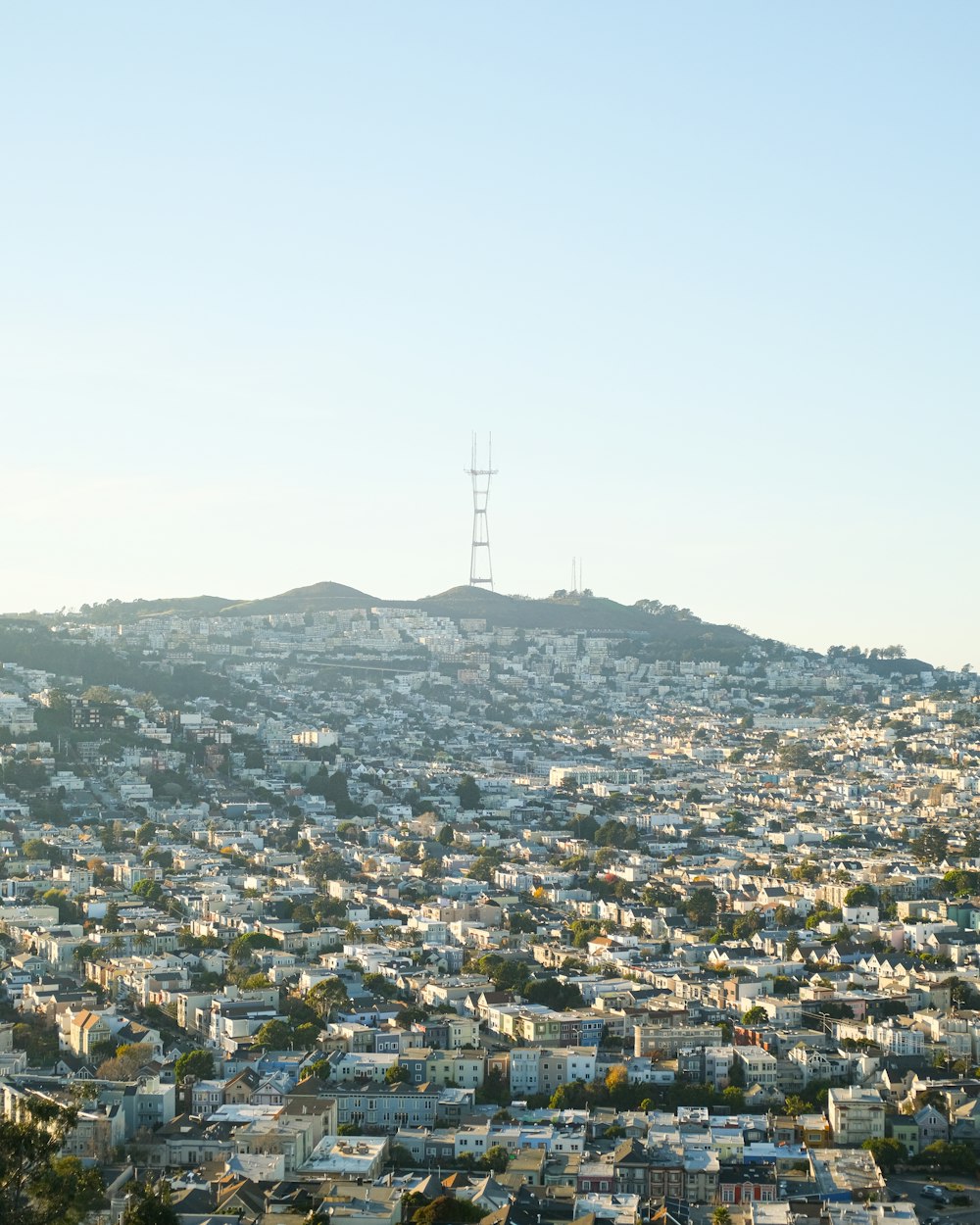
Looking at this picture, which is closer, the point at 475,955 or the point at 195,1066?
the point at 195,1066

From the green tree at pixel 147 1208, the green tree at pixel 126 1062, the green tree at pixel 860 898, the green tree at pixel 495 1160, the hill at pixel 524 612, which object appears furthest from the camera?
the hill at pixel 524 612

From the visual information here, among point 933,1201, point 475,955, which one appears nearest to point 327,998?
point 475,955

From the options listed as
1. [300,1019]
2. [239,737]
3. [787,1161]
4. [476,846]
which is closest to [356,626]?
[239,737]

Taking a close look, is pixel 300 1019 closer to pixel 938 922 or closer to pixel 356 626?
pixel 938 922

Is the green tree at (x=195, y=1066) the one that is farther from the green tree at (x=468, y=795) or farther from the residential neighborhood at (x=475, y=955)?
the green tree at (x=468, y=795)

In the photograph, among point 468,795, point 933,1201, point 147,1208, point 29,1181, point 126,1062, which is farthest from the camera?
point 468,795

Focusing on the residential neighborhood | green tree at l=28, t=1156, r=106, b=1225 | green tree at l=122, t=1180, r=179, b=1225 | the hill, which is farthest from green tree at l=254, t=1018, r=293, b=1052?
the hill

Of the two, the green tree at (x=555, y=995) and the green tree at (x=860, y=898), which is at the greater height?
the green tree at (x=860, y=898)

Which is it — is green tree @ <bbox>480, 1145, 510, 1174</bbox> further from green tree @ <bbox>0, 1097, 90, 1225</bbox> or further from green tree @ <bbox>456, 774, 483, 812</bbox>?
green tree @ <bbox>456, 774, 483, 812</bbox>

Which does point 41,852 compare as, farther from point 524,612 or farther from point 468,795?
point 524,612

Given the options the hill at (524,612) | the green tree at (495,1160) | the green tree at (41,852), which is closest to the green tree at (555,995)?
the green tree at (495,1160)
